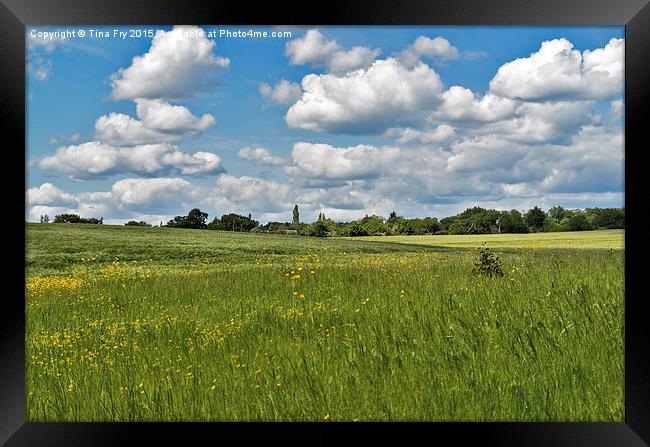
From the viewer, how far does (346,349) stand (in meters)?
4.43

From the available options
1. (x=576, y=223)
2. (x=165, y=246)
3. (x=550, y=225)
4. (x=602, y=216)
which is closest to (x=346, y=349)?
(x=602, y=216)

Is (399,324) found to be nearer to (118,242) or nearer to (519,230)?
(519,230)

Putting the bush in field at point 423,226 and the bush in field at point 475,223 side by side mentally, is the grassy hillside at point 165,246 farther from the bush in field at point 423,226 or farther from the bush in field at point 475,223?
the bush in field at point 475,223

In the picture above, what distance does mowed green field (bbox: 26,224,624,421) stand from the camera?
3.82 m

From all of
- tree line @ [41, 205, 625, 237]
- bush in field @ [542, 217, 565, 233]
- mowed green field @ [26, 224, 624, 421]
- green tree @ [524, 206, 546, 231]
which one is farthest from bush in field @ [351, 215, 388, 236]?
mowed green field @ [26, 224, 624, 421]

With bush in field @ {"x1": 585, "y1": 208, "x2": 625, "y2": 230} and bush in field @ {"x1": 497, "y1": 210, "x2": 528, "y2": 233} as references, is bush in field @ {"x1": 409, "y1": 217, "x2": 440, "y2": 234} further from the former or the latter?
bush in field @ {"x1": 585, "y1": 208, "x2": 625, "y2": 230}

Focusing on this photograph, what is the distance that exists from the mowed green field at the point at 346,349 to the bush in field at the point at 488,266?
18 cm

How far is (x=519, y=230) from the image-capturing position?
35.8 ft

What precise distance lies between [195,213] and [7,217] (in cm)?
A: 1477

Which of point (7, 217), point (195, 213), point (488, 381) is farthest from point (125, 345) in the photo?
point (195, 213)
